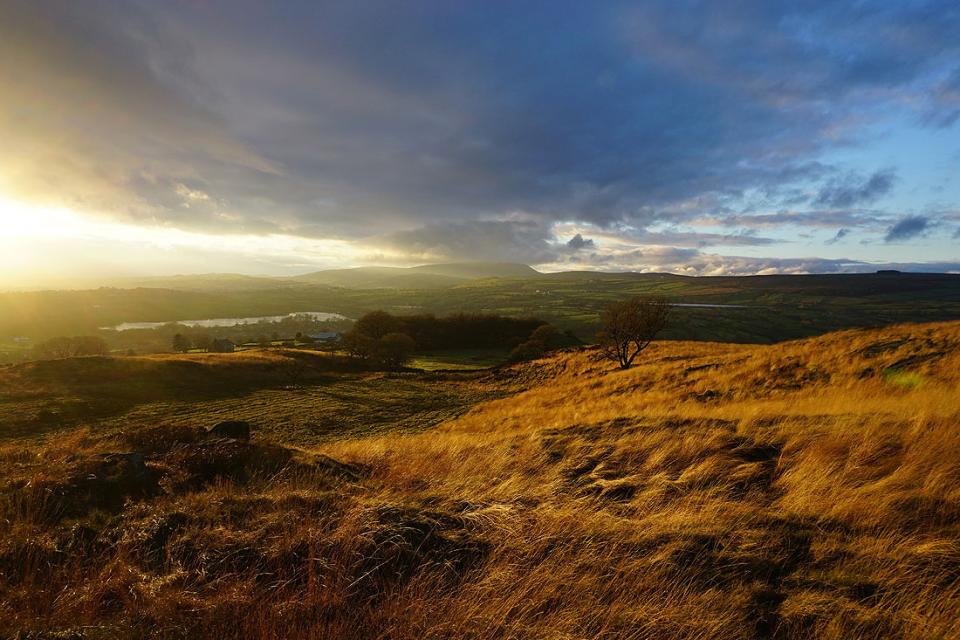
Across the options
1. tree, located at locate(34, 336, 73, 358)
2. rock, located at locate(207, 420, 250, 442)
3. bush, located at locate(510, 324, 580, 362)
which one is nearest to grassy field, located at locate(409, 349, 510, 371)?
bush, located at locate(510, 324, 580, 362)

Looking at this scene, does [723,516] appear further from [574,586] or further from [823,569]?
[574,586]

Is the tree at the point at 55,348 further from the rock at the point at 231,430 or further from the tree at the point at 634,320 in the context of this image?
the tree at the point at 634,320

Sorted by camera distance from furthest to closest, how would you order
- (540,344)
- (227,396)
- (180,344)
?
1. (180,344)
2. (540,344)
3. (227,396)

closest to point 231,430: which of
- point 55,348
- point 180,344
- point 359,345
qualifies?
point 359,345

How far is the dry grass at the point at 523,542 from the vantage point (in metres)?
3.45

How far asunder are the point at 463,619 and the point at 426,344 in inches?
3855

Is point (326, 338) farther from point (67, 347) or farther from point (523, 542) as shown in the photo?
point (523, 542)

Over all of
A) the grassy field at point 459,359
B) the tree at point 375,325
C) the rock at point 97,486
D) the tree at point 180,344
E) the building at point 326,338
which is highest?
the rock at point 97,486

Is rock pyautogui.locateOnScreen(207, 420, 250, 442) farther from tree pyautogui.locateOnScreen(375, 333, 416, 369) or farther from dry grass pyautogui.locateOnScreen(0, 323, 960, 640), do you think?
tree pyautogui.locateOnScreen(375, 333, 416, 369)

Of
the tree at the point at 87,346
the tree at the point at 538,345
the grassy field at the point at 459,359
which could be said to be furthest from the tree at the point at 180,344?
the tree at the point at 538,345

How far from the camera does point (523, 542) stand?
4.62m

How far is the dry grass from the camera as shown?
345 centimetres

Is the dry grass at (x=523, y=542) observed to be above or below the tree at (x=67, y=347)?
above

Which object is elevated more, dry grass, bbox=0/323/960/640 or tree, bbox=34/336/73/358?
dry grass, bbox=0/323/960/640
